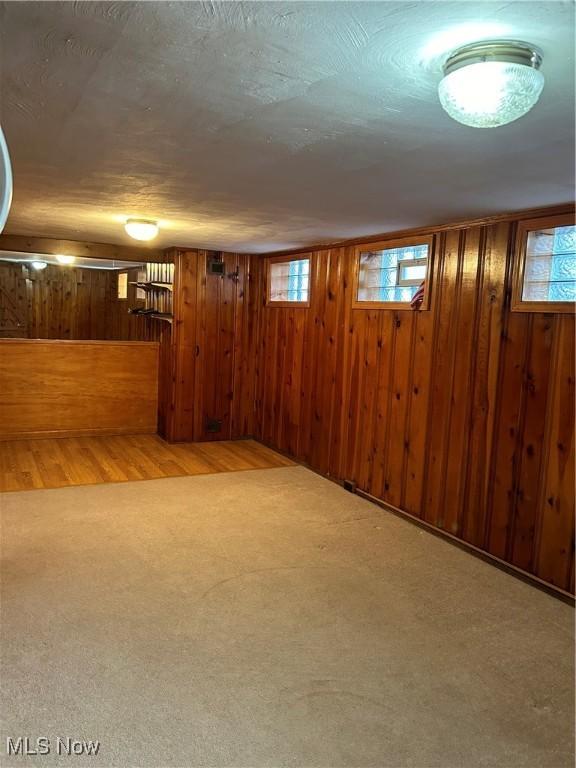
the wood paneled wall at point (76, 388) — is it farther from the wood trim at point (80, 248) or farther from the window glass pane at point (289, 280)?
the window glass pane at point (289, 280)

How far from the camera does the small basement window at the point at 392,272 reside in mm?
3859

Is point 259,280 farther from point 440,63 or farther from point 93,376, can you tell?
point 440,63

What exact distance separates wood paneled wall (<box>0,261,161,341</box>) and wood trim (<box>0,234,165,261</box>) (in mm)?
3138

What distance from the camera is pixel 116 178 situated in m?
2.63

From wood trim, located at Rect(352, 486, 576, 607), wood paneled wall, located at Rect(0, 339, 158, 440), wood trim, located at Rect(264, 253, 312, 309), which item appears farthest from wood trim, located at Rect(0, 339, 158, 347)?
wood trim, located at Rect(352, 486, 576, 607)

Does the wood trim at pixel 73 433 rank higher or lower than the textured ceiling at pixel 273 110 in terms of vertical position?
lower

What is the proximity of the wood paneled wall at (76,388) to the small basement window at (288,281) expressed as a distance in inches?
59.7

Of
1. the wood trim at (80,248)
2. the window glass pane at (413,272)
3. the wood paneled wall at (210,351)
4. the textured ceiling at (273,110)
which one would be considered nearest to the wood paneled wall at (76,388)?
the wood paneled wall at (210,351)

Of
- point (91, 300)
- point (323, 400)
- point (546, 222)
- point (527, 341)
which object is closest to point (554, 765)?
point (527, 341)

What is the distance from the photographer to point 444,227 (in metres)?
3.56

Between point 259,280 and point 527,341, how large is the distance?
347 centimetres

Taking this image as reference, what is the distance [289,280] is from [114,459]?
7.89ft

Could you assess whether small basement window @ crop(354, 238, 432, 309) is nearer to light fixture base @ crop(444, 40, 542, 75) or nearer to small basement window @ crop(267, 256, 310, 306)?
small basement window @ crop(267, 256, 310, 306)

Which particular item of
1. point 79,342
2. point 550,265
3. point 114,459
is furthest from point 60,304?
point 550,265
